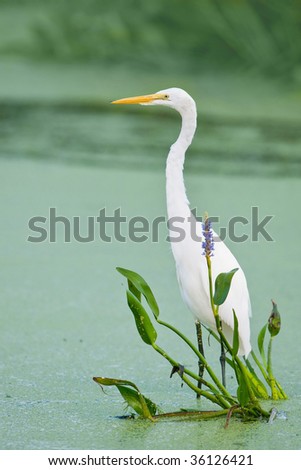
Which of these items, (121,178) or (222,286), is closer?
(222,286)

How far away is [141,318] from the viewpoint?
228 cm

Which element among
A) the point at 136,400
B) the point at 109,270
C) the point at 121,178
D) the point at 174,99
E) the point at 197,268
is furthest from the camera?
the point at 121,178

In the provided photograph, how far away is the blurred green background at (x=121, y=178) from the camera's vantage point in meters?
2.54

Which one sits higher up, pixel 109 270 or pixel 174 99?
pixel 174 99

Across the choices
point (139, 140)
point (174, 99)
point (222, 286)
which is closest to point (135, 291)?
point (222, 286)

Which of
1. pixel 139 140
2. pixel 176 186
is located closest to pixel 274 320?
pixel 176 186

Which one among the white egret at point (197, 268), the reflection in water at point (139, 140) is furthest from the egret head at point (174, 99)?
the reflection in water at point (139, 140)

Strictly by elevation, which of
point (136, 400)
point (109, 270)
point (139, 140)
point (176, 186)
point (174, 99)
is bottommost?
point (136, 400)

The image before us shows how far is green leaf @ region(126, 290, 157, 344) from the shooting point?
2.27 m

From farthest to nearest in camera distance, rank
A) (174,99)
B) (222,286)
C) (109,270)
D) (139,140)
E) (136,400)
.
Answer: (139,140), (109,270), (174,99), (136,400), (222,286)

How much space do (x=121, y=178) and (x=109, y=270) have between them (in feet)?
4.28

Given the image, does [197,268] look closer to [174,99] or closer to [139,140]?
[174,99]

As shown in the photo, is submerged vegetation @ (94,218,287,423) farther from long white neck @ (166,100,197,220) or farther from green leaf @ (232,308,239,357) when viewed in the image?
long white neck @ (166,100,197,220)

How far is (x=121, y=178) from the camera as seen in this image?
5066 mm
